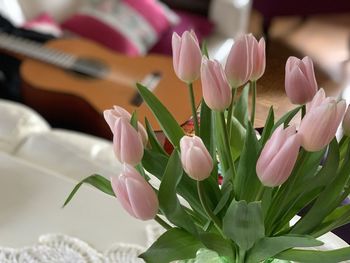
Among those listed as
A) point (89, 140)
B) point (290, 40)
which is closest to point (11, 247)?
point (89, 140)

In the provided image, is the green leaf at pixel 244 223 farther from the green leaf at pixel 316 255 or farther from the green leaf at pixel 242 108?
the green leaf at pixel 242 108

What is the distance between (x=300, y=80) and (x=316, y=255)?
0.16m

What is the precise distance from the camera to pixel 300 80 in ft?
1.84

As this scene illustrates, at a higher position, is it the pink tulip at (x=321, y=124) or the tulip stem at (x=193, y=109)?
the pink tulip at (x=321, y=124)

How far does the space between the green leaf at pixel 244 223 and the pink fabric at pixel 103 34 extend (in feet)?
4.97

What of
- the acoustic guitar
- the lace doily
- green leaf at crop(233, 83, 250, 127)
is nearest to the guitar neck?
the acoustic guitar

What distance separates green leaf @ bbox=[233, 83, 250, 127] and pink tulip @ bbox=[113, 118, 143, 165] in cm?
17

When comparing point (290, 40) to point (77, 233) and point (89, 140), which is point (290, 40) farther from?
Result: point (77, 233)

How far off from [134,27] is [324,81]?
1.41 m

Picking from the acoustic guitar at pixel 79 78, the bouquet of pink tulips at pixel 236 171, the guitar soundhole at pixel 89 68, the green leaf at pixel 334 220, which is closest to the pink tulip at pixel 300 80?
the bouquet of pink tulips at pixel 236 171

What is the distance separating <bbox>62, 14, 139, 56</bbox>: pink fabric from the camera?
202 centimetres

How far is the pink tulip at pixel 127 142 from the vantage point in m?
0.53

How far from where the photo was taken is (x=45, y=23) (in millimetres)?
1965

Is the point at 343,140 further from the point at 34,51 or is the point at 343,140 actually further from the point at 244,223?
the point at 34,51
